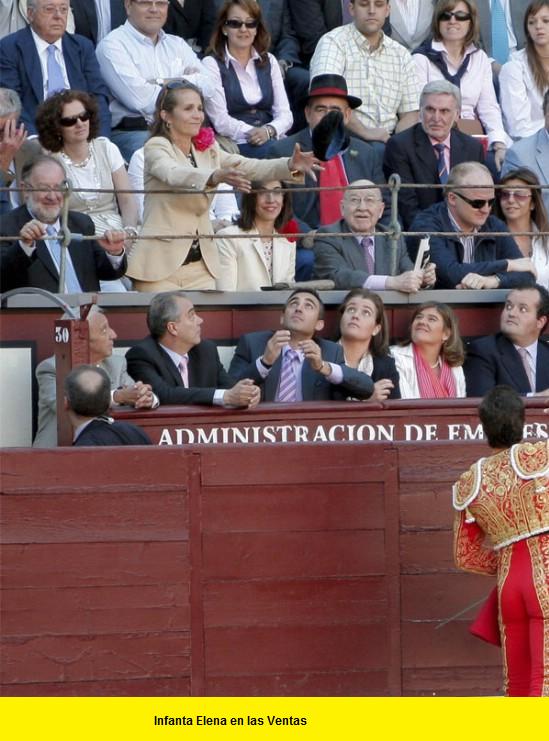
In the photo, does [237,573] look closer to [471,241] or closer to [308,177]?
[471,241]

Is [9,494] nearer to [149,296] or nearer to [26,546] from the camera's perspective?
[26,546]

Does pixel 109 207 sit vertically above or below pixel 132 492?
above

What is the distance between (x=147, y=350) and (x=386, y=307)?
1481 millimetres

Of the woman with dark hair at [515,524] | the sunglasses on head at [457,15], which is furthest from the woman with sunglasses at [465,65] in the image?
the woman with dark hair at [515,524]

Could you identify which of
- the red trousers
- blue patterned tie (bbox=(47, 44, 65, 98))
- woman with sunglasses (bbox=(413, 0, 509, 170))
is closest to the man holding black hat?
woman with sunglasses (bbox=(413, 0, 509, 170))

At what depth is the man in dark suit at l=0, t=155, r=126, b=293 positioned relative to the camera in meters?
8.71

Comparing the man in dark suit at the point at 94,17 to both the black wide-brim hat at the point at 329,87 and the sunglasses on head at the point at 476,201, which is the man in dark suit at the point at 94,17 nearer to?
the black wide-brim hat at the point at 329,87

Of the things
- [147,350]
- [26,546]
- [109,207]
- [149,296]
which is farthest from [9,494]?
[109,207]

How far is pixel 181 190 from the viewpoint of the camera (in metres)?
8.81

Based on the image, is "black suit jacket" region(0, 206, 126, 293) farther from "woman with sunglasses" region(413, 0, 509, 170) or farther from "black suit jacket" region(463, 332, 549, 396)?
"woman with sunglasses" region(413, 0, 509, 170)

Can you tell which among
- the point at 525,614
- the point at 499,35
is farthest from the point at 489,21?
the point at 525,614

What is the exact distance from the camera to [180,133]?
8.85 m

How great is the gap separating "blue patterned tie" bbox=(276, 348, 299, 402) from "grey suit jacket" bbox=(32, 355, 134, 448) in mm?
684

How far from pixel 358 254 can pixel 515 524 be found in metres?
2.99
